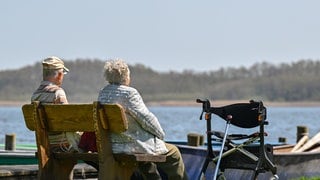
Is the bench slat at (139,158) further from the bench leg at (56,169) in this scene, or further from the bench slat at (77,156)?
the bench leg at (56,169)

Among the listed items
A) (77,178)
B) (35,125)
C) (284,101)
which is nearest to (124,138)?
(35,125)

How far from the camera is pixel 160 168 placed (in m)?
9.20

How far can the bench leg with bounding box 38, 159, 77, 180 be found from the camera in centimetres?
940

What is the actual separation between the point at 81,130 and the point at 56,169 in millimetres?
598

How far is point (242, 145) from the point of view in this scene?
955 cm

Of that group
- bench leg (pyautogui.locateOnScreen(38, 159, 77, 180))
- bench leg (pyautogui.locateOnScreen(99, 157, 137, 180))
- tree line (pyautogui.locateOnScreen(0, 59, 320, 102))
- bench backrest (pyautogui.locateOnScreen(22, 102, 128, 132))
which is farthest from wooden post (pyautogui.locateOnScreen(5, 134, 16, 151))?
tree line (pyautogui.locateOnScreen(0, 59, 320, 102))

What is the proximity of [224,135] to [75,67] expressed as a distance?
165804 mm

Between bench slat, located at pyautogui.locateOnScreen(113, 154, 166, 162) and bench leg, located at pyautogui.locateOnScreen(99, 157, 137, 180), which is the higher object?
bench slat, located at pyautogui.locateOnScreen(113, 154, 166, 162)

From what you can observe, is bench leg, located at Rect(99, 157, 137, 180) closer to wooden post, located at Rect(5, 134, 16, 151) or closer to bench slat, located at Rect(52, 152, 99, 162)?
bench slat, located at Rect(52, 152, 99, 162)

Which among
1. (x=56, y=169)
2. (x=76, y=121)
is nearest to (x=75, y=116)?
(x=76, y=121)

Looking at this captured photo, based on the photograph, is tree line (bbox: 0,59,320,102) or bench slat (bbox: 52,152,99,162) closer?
bench slat (bbox: 52,152,99,162)

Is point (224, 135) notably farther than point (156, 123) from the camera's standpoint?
Yes

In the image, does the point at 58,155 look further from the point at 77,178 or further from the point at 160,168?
the point at 77,178

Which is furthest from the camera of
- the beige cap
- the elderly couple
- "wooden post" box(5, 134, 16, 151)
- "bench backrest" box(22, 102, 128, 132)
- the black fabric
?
"wooden post" box(5, 134, 16, 151)
